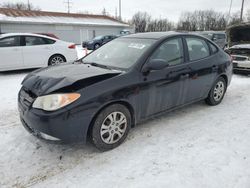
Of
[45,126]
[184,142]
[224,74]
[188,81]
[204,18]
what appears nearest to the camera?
[45,126]

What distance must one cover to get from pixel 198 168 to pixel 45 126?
6.15 feet

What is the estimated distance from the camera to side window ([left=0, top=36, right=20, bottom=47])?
25.7ft

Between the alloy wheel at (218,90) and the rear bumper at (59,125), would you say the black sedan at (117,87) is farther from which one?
the alloy wheel at (218,90)

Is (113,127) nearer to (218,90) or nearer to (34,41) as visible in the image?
(218,90)

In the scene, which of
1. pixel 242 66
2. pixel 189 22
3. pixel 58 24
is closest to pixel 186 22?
pixel 189 22

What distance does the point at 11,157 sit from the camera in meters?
3.08

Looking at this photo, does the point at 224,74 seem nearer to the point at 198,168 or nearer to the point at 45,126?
the point at 198,168

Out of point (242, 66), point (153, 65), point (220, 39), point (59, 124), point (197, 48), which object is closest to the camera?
point (59, 124)

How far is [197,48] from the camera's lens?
448cm

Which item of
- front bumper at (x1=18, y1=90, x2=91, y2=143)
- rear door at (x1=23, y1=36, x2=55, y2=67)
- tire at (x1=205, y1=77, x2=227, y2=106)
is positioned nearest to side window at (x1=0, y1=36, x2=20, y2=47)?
rear door at (x1=23, y1=36, x2=55, y2=67)

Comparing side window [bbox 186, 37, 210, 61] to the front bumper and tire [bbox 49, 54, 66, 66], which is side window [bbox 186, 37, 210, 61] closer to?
the front bumper

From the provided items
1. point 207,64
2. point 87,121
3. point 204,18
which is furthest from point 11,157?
point 204,18

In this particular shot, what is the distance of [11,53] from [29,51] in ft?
1.92

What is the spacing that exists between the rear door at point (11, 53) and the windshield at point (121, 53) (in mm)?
4724
